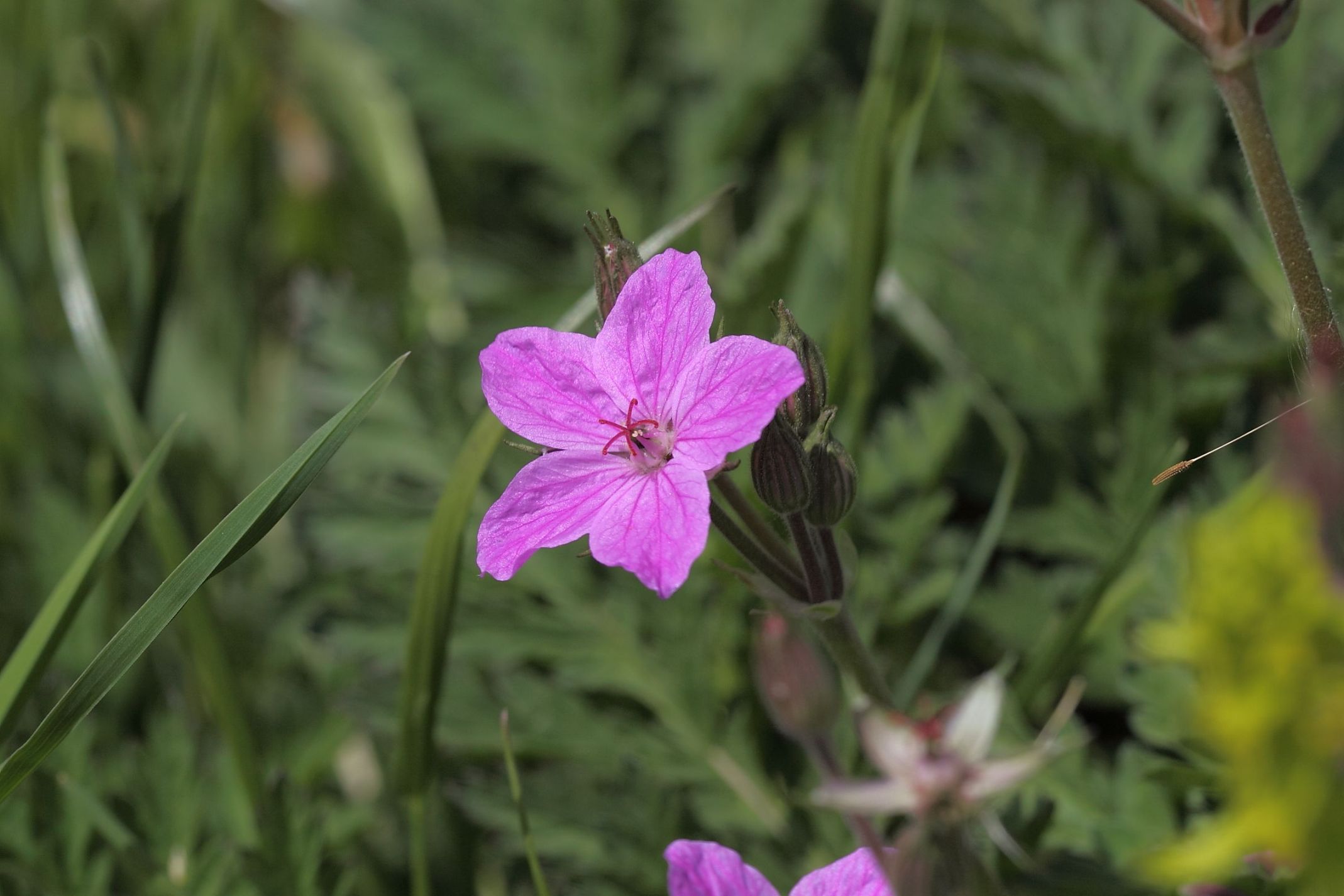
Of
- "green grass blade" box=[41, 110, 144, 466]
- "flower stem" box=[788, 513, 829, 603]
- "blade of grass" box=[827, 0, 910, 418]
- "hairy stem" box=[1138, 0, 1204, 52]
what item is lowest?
→ "flower stem" box=[788, 513, 829, 603]

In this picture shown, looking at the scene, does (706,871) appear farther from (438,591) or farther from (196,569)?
(196,569)

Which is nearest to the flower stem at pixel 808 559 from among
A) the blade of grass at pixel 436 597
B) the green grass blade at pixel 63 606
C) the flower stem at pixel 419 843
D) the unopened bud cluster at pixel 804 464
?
the unopened bud cluster at pixel 804 464

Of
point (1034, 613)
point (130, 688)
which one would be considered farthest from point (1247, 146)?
point (130, 688)

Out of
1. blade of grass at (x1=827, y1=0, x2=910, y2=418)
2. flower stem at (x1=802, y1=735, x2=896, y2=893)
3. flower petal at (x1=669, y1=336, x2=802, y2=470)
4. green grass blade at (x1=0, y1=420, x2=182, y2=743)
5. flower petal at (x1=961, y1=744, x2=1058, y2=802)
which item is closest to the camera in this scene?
flower petal at (x1=961, y1=744, x2=1058, y2=802)

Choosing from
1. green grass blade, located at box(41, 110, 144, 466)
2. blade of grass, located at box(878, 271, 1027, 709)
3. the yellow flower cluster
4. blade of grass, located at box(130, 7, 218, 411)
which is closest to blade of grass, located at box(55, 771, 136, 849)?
green grass blade, located at box(41, 110, 144, 466)

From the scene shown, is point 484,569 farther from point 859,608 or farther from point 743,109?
point 743,109

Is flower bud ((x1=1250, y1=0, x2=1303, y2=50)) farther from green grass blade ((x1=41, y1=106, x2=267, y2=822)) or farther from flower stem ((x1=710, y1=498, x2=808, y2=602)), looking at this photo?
green grass blade ((x1=41, y1=106, x2=267, y2=822))

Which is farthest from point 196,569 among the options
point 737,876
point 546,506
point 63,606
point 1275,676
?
point 1275,676
